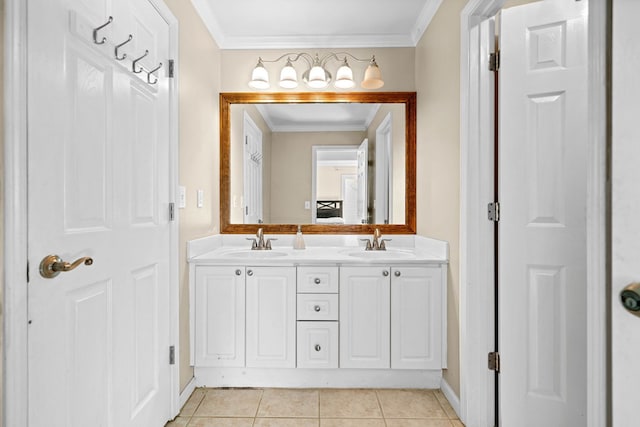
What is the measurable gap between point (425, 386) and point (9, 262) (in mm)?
2148

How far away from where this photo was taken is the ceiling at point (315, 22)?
7.53ft

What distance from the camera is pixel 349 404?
2.04 metres

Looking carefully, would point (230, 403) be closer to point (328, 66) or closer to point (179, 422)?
point (179, 422)

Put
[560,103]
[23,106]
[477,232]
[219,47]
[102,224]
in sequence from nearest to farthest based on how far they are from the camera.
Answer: [23,106] → [102,224] → [560,103] → [477,232] → [219,47]

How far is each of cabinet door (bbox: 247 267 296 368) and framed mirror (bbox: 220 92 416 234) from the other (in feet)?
2.17

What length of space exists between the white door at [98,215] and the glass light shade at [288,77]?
94 cm

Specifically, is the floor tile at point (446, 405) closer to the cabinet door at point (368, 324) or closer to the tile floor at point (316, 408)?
the tile floor at point (316, 408)

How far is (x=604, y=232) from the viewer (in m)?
0.83

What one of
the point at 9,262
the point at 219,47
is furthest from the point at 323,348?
the point at 219,47

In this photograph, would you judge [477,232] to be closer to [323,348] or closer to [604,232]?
[604,232]

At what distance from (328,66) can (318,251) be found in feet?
4.57

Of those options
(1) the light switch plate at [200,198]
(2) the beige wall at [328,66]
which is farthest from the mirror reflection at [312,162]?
(1) the light switch plate at [200,198]

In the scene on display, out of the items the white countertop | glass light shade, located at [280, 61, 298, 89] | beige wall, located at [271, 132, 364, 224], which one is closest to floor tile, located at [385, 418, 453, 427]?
the white countertop
